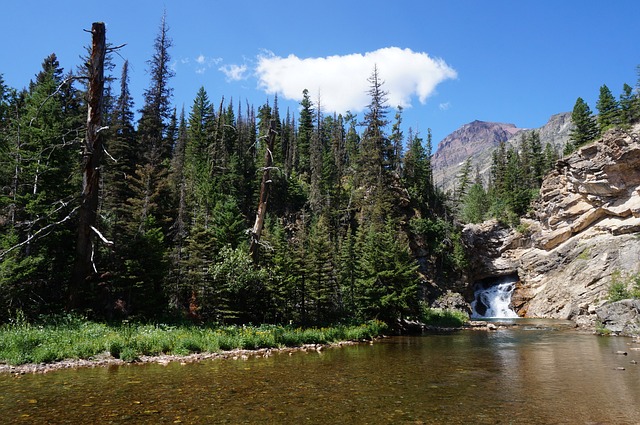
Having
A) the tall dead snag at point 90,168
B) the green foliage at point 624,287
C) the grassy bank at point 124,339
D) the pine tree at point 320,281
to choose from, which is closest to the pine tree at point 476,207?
the green foliage at point 624,287

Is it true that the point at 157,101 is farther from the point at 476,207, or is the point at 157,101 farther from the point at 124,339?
the point at 476,207

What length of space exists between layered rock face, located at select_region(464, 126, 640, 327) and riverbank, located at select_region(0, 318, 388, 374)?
3486cm

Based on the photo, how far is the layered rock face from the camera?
47.9m

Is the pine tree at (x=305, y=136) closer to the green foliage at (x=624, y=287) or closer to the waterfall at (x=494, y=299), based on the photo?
the waterfall at (x=494, y=299)

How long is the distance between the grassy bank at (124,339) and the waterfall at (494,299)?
49.6m

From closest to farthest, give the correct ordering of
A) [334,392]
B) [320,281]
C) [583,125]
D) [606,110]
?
[334,392], [320,281], [606,110], [583,125]

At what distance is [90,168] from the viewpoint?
1888 centimetres

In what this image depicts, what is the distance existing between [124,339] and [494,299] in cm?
6301

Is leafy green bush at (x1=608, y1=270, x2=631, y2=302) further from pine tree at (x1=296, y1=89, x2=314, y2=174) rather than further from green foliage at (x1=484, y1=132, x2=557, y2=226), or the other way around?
pine tree at (x1=296, y1=89, x2=314, y2=174)

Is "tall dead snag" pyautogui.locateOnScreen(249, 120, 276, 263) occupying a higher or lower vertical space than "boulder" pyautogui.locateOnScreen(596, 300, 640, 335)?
higher

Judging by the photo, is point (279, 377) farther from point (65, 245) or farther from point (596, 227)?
point (596, 227)

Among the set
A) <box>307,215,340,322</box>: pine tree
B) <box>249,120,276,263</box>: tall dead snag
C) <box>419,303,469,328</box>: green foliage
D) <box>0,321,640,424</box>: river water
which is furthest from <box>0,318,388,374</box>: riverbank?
<box>419,303,469,328</box>: green foliage

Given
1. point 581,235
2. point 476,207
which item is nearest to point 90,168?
point 581,235

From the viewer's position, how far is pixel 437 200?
73.6 metres
